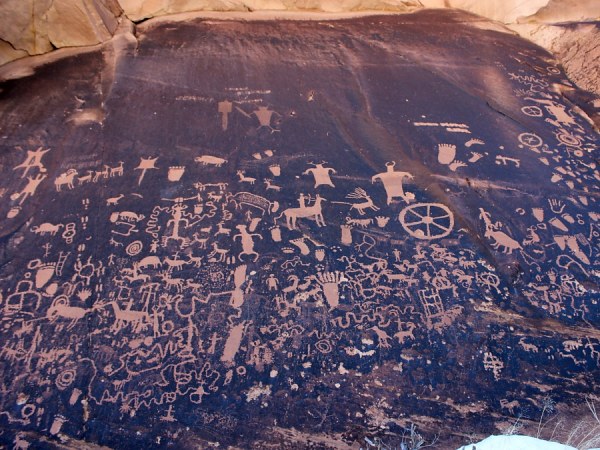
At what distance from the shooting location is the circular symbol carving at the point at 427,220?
11.4ft

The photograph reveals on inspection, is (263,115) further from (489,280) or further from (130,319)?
(489,280)

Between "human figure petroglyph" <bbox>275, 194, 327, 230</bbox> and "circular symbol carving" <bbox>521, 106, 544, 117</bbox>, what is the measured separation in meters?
1.92

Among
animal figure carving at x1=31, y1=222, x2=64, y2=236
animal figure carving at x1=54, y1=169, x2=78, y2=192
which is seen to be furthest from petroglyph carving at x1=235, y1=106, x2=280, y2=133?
animal figure carving at x1=31, y1=222, x2=64, y2=236

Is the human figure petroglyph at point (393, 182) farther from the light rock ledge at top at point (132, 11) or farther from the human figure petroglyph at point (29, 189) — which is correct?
the light rock ledge at top at point (132, 11)

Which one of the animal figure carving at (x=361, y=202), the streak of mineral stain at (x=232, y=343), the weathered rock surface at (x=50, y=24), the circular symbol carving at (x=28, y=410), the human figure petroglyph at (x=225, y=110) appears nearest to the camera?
the circular symbol carving at (x=28, y=410)

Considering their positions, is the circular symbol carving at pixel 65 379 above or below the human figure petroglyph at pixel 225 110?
below

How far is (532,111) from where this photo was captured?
439 centimetres

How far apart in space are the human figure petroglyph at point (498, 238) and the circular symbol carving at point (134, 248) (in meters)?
2.06

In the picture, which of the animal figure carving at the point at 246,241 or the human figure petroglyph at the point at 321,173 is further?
the human figure petroglyph at the point at 321,173

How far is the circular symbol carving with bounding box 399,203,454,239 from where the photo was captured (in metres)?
3.48

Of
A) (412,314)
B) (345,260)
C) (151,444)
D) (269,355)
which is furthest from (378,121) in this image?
(151,444)

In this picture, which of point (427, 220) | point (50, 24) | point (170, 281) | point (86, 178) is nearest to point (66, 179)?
point (86, 178)

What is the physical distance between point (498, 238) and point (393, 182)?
2.46ft

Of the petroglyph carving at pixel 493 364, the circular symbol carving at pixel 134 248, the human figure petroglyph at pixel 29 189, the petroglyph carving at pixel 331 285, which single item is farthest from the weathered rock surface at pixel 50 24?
the petroglyph carving at pixel 493 364
